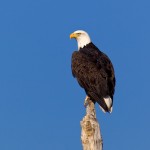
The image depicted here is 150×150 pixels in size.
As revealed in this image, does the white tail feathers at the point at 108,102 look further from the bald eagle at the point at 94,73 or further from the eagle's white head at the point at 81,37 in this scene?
the eagle's white head at the point at 81,37

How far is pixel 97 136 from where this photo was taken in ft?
28.8

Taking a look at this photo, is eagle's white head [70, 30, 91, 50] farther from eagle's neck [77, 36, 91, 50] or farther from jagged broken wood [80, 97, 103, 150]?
jagged broken wood [80, 97, 103, 150]

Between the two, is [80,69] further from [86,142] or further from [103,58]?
[86,142]

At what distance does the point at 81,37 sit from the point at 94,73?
1570 millimetres

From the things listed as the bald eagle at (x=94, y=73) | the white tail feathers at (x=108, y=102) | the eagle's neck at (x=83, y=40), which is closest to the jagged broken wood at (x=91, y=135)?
the white tail feathers at (x=108, y=102)

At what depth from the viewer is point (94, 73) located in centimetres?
1184

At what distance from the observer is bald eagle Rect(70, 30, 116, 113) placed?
11309 millimetres

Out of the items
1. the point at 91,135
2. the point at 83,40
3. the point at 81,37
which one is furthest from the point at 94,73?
the point at 91,135

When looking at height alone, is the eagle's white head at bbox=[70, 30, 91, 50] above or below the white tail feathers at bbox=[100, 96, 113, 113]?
above

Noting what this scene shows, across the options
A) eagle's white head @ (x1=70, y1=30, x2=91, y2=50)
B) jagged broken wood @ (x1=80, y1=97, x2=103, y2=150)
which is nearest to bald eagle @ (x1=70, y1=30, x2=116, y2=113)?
eagle's white head @ (x1=70, y1=30, x2=91, y2=50)

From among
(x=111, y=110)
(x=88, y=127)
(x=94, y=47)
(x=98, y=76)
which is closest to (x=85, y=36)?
(x=94, y=47)

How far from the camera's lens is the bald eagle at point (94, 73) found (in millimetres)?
11309

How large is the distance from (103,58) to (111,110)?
1.60 metres

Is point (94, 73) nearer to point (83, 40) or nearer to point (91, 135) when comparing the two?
point (83, 40)
